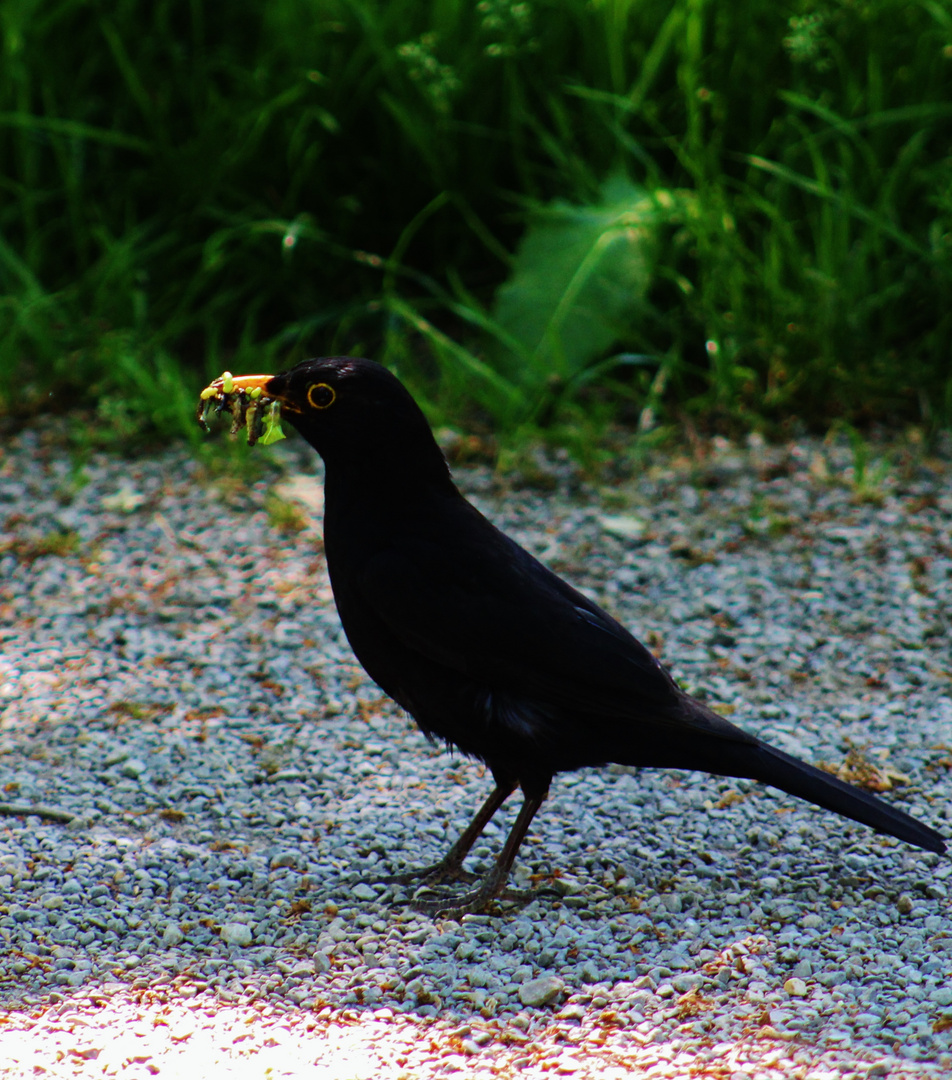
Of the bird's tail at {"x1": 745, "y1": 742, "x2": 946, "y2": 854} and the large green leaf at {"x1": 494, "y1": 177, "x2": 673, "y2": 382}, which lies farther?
the large green leaf at {"x1": 494, "y1": 177, "x2": 673, "y2": 382}

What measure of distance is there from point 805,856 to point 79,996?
1.47 m

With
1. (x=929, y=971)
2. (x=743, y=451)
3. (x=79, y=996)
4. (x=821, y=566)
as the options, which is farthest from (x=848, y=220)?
(x=79, y=996)

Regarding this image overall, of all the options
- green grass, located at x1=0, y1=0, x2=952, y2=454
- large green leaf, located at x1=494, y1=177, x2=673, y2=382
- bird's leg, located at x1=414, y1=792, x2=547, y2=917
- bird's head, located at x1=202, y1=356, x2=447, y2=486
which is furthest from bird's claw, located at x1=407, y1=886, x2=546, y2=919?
large green leaf, located at x1=494, y1=177, x2=673, y2=382

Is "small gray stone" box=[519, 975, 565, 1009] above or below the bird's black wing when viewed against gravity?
below

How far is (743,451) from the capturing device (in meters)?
4.92

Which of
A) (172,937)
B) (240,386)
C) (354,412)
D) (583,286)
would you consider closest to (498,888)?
(172,937)

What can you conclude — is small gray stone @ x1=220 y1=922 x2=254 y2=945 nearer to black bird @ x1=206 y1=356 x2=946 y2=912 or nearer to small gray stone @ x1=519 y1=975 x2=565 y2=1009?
black bird @ x1=206 y1=356 x2=946 y2=912

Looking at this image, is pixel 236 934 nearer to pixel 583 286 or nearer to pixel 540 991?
pixel 540 991

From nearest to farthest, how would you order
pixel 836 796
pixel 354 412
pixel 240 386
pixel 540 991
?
pixel 540 991
pixel 836 796
pixel 354 412
pixel 240 386

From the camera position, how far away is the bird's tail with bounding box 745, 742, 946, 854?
8.67 feet

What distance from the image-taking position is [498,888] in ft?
9.24

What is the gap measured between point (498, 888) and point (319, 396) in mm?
1033

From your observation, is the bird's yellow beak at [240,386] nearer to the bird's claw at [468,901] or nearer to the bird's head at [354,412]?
the bird's head at [354,412]

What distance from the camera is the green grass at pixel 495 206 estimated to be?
4973 millimetres
